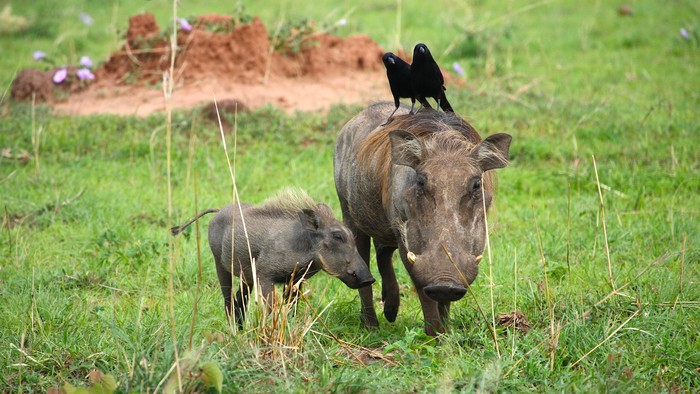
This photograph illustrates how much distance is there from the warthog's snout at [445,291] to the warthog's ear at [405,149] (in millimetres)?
668

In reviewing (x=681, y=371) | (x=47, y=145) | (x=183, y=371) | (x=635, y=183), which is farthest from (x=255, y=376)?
(x=47, y=145)

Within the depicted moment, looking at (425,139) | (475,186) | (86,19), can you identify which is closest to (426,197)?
(475,186)

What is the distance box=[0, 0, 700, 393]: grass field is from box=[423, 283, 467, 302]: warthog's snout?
0.33m

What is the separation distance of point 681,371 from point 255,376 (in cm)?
189

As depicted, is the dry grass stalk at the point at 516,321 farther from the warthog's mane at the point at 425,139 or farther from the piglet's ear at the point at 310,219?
the piglet's ear at the point at 310,219

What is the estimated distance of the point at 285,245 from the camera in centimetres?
457

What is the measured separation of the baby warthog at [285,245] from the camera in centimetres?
446

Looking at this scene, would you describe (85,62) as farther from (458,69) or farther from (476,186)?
(476,186)

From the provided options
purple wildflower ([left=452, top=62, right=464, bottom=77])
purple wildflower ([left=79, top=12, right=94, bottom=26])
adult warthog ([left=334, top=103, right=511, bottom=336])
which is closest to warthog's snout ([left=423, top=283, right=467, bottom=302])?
adult warthog ([left=334, top=103, right=511, bottom=336])

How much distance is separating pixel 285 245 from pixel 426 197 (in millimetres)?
954

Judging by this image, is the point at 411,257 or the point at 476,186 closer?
the point at 411,257

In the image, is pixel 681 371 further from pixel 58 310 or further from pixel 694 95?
pixel 694 95

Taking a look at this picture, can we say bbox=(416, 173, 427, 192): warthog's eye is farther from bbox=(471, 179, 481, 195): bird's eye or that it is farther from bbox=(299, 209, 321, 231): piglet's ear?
bbox=(299, 209, 321, 231): piglet's ear

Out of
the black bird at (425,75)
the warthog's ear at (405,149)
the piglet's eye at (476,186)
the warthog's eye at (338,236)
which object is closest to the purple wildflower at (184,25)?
the black bird at (425,75)
